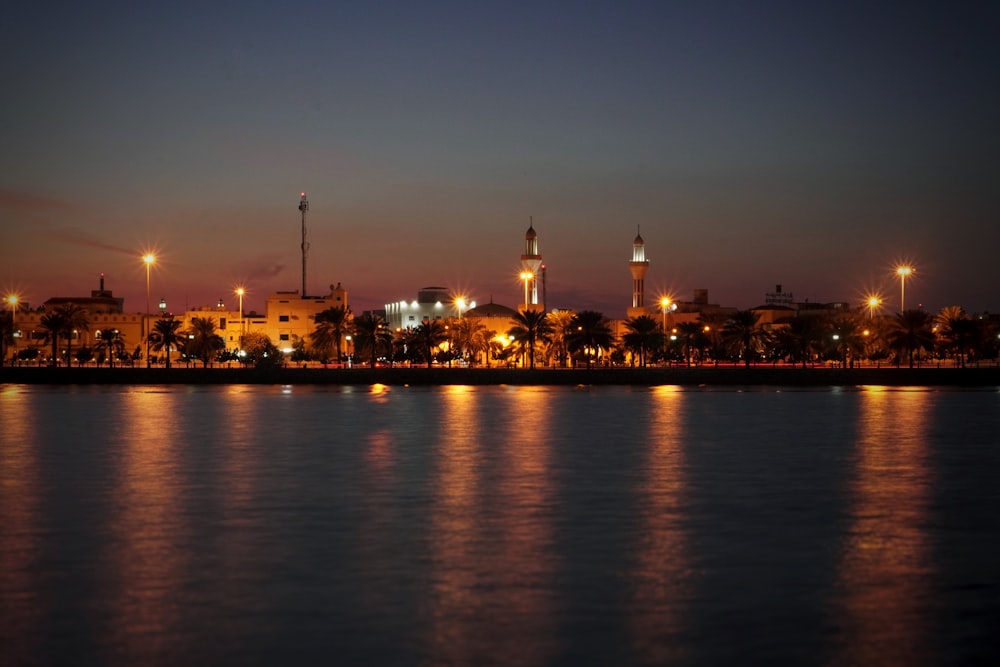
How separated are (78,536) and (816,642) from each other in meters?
13.6

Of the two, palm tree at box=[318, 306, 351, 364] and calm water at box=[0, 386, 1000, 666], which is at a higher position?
palm tree at box=[318, 306, 351, 364]

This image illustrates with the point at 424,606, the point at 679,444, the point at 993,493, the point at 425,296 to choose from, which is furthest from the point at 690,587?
the point at 425,296

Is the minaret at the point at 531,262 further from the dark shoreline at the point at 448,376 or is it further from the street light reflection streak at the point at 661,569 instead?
the street light reflection streak at the point at 661,569

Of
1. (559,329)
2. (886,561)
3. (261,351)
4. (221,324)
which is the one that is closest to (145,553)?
(886,561)

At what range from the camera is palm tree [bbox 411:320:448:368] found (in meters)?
95.9

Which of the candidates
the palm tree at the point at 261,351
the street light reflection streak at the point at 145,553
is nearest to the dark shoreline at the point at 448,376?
the palm tree at the point at 261,351

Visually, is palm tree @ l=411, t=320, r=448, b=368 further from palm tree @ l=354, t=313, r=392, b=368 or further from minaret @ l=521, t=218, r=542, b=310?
minaret @ l=521, t=218, r=542, b=310

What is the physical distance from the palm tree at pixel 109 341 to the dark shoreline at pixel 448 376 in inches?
930

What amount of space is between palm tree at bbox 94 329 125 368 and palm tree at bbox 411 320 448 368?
32.7 meters

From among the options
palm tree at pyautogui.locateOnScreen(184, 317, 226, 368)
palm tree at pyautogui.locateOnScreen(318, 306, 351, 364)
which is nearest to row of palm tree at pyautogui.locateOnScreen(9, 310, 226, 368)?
palm tree at pyautogui.locateOnScreen(184, 317, 226, 368)

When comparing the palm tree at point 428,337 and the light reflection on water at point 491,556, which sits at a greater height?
the palm tree at point 428,337

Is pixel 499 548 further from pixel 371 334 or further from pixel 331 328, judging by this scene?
pixel 331 328

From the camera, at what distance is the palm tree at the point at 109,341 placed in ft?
380

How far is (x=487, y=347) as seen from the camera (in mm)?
110438
